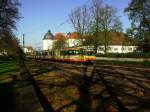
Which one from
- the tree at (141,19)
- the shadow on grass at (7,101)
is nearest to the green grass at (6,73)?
the shadow on grass at (7,101)

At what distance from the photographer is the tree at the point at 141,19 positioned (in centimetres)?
7431

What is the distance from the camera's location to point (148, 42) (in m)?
72.6

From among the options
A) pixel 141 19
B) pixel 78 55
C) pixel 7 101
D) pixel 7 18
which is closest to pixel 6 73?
pixel 7 101

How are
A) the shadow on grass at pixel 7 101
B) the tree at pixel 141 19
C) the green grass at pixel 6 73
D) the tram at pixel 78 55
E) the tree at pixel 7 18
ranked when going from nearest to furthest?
the shadow on grass at pixel 7 101 < the green grass at pixel 6 73 < the tram at pixel 78 55 < the tree at pixel 7 18 < the tree at pixel 141 19

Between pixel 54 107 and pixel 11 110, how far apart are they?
1.45 metres

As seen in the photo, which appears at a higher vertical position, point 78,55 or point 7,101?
point 78,55

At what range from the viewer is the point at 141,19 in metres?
77.2

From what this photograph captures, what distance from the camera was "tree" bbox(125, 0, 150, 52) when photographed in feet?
244

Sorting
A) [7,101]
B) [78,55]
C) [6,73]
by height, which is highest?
[78,55]

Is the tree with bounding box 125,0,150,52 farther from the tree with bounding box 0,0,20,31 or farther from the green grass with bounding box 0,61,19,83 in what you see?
the green grass with bounding box 0,61,19,83

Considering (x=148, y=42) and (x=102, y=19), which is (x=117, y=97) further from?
(x=102, y=19)

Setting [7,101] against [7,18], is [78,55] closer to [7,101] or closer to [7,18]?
[7,18]

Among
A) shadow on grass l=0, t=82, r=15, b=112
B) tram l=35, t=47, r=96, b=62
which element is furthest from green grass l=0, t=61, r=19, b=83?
tram l=35, t=47, r=96, b=62

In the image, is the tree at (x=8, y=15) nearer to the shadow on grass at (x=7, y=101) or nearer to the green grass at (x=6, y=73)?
the green grass at (x=6, y=73)
